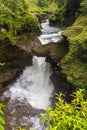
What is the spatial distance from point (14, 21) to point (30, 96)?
6555mm

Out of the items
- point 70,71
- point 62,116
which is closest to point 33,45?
point 70,71

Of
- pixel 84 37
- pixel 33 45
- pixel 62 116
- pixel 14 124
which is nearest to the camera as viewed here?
pixel 62 116

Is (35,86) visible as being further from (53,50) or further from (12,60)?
(53,50)

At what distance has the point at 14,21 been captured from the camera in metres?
20.7

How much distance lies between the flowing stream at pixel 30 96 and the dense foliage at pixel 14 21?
250 centimetres

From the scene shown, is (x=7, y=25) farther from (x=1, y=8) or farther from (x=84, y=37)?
(x=84, y=37)

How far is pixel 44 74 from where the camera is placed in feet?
61.2

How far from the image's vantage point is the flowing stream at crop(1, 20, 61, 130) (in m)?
14.3

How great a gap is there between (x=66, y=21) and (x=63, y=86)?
1874 centimetres

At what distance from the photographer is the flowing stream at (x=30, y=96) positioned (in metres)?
14.3

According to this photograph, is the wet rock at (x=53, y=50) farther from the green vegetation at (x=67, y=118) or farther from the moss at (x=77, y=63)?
the green vegetation at (x=67, y=118)

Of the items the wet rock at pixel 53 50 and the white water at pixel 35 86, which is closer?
the white water at pixel 35 86

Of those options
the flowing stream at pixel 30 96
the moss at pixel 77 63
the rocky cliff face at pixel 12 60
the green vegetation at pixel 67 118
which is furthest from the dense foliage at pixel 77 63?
the green vegetation at pixel 67 118

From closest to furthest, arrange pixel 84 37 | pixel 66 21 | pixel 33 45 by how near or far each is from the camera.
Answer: pixel 84 37 → pixel 33 45 → pixel 66 21
